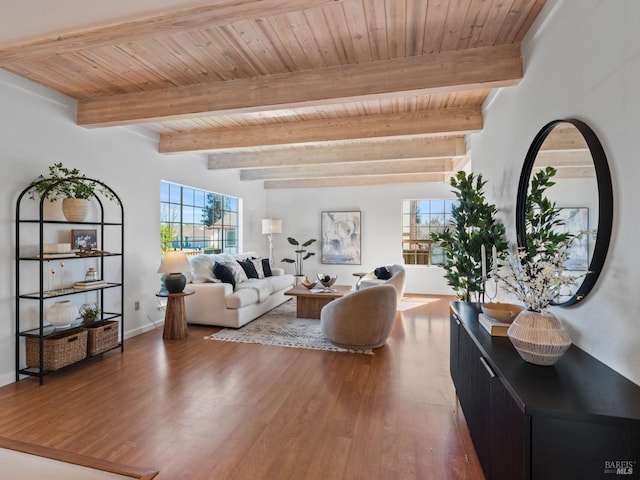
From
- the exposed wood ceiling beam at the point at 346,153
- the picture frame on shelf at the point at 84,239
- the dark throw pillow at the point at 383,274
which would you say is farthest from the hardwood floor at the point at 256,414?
the exposed wood ceiling beam at the point at 346,153

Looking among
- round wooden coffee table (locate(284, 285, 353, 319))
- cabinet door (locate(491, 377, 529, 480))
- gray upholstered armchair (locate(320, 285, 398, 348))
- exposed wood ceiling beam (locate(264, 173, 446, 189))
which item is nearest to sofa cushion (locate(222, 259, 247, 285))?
round wooden coffee table (locate(284, 285, 353, 319))

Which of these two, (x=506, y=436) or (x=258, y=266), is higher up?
(x=258, y=266)

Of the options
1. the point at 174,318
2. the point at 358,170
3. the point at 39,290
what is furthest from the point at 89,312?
the point at 358,170

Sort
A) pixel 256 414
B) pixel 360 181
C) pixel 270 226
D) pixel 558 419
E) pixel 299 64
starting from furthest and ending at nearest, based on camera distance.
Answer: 1. pixel 270 226
2. pixel 360 181
3. pixel 299 64
4. pixel 256 414
5. pixel 558 419

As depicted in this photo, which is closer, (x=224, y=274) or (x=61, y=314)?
(x=61, y=314)

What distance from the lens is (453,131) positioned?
3555 mm

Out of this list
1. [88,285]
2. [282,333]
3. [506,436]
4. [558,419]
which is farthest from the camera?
[282,333]

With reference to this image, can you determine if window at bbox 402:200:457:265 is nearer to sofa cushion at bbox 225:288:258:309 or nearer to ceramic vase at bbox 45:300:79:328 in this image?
sofa cushion at bbox 225:288:258:309

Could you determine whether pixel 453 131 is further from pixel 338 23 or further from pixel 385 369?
pixel 385 369

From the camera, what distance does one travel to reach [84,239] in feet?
11.5

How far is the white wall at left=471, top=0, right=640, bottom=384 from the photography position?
128cm

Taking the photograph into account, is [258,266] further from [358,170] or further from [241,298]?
[358,170]

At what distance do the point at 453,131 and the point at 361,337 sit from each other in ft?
8.03

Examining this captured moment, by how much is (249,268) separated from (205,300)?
1289mm
